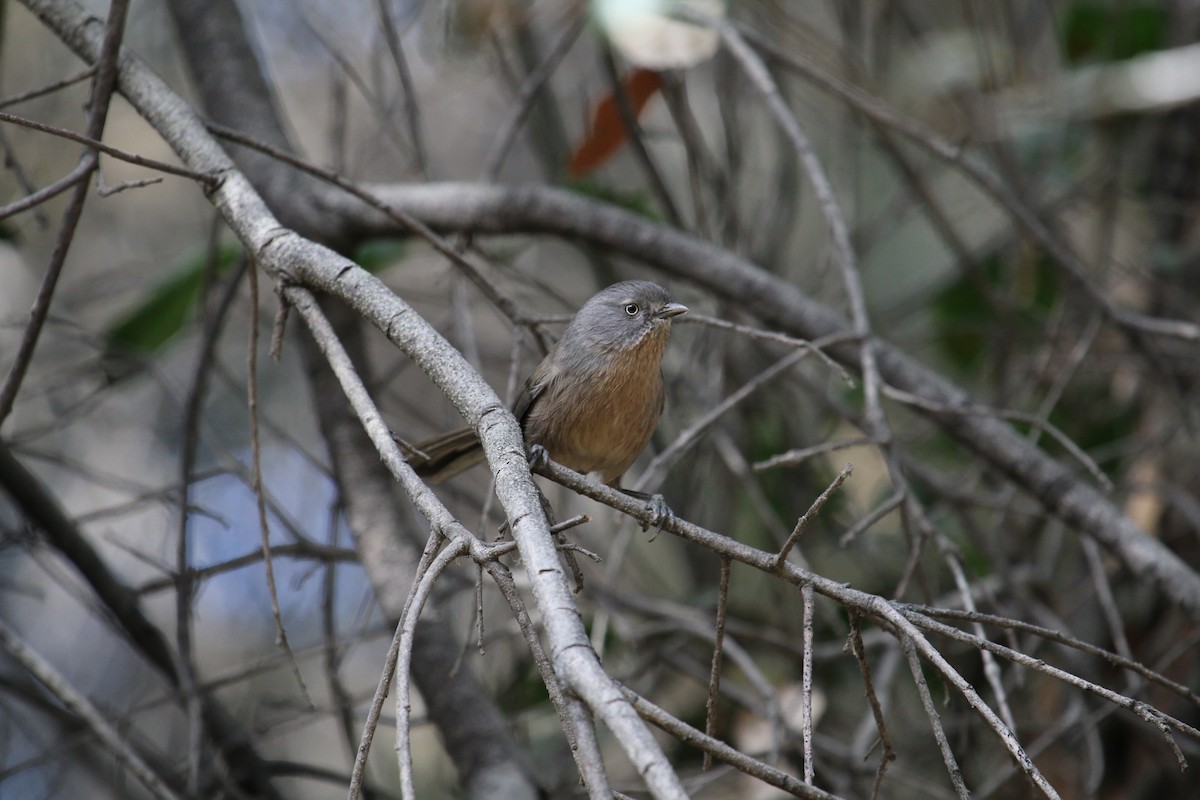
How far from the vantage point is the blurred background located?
13.5ft

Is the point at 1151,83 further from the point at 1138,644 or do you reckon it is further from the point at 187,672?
the point at 187,672

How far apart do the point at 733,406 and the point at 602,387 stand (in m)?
0.57

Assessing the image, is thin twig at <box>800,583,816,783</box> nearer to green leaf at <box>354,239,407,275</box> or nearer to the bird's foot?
the bird's foot

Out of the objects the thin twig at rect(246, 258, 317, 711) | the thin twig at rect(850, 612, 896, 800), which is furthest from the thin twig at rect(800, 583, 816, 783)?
the thin twig at rect(246, 258, 317, 711)

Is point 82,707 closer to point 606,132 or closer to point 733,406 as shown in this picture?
point 733,406

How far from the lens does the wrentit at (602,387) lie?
3766 millimetres

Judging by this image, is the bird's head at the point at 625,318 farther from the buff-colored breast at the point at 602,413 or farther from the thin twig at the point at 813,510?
the thin twig at the point at 813,510

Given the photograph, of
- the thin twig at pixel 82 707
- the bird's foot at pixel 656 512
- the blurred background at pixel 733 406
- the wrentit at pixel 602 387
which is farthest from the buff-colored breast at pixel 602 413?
the thin twig at pixel 82 707

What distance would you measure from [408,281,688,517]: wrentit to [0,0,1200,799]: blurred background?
22 cm

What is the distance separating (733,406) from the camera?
3.37m

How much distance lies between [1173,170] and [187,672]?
17.9ft

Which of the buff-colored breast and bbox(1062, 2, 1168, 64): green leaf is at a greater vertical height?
bbox(1062, 2, 1168, 64): green leaf

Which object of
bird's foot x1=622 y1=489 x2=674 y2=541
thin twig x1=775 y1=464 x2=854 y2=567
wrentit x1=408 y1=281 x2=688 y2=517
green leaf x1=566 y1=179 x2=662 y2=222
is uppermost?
green leaf x1=566 y1=179 x2=662 y2=222

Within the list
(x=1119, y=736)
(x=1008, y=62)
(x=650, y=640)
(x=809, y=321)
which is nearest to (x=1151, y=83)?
(x=1008, y=62)
